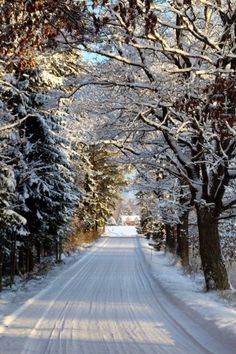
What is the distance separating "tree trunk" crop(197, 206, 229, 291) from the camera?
13.4 metres

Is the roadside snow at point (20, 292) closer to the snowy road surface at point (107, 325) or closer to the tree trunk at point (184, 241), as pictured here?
the snowy road surface at point (107, 325)

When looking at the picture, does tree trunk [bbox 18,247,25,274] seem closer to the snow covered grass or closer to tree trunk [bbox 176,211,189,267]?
the snow covered grass

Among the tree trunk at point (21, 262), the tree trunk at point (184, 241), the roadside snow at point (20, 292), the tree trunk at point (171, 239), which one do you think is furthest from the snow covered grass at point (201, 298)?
the tree trunk at point (171, 239)

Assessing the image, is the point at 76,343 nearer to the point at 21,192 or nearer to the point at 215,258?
the point at 215,258

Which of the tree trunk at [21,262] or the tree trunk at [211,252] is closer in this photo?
the tree trunk at [211,252]

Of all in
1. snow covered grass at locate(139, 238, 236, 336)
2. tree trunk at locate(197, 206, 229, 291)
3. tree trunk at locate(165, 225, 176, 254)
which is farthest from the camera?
tree trunk at locate(165, 225, 176, 254)

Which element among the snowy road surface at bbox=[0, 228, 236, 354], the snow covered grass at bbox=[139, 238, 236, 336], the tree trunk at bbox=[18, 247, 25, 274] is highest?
the tree trunk at bbox=[18, 247, 25, 274]

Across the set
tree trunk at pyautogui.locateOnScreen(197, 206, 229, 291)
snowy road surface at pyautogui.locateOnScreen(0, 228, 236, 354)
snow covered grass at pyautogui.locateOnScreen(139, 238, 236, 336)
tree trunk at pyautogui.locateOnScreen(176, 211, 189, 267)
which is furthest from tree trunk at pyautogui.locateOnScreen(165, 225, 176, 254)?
tree trunk at pyautogui.locateOnScreen(197, 206, 229, 291)

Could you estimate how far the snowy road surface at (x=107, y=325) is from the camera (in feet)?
24.7

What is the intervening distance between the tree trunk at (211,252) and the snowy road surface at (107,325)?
134 centimetres

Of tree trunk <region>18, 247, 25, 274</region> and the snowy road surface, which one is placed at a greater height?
tree trunk <region>18, 247, 25, 274</region>

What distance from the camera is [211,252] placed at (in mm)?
13656

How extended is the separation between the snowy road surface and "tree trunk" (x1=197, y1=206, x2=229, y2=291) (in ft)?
4.38

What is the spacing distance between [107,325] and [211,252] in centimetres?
520
